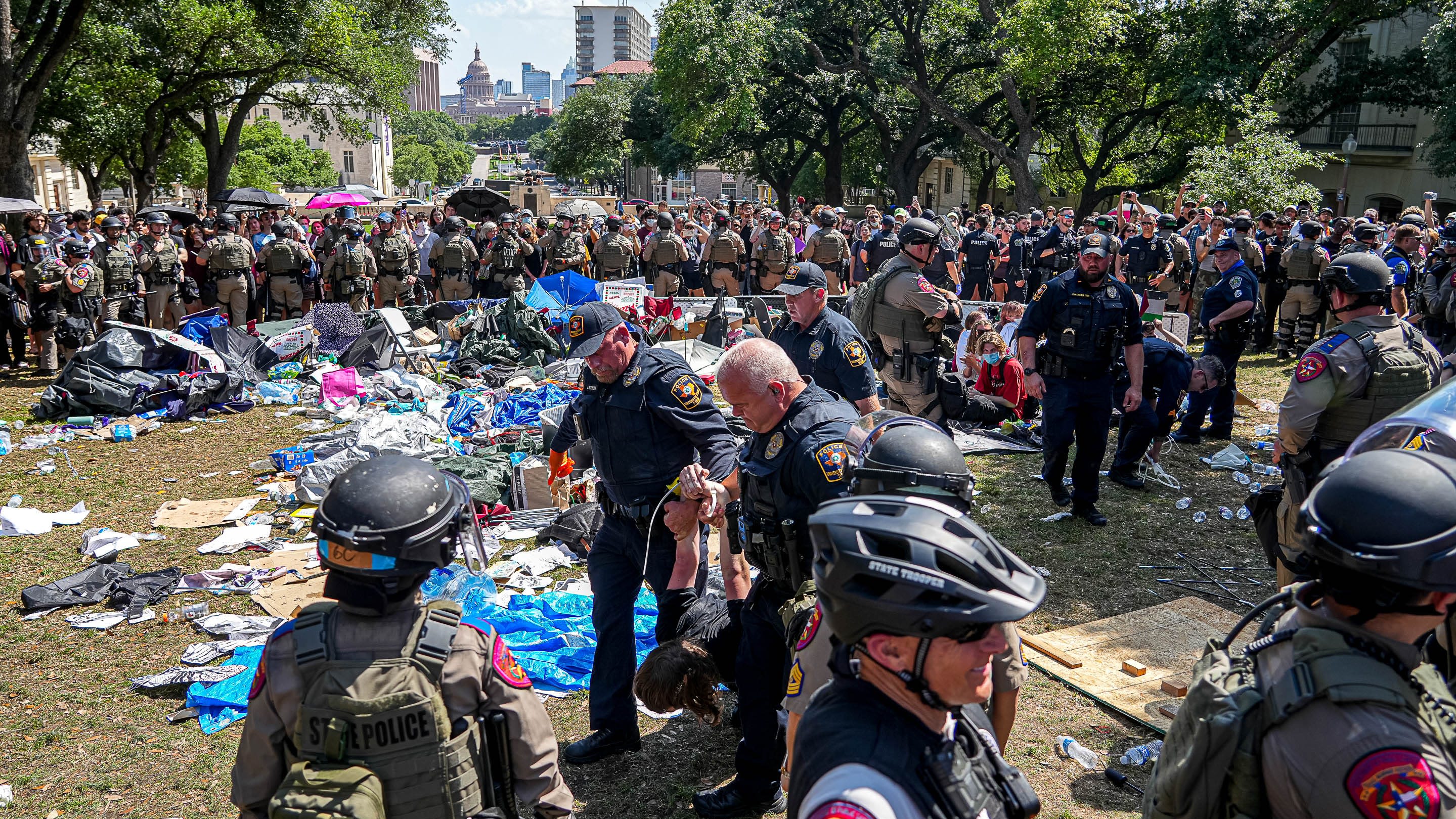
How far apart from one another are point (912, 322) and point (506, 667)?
562 centimetres

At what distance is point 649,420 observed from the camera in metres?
4.66

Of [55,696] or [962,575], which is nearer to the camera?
[962,575]

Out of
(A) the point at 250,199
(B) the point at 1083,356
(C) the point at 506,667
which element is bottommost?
(C) the point at 506,667

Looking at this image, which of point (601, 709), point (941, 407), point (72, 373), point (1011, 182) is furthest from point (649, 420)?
point (1011, 182)

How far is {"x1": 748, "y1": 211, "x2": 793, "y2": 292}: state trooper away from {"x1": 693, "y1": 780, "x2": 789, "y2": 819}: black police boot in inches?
504

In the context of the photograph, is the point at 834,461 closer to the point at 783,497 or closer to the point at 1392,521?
the point at 783,497

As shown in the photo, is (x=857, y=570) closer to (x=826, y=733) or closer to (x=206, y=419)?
(x=826, y=733)

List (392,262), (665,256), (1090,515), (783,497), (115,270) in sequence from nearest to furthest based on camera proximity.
A: (783,497) < (1090,515) < (115,270) < (392,262) < (665,256)

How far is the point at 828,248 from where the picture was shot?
16781 millimetres

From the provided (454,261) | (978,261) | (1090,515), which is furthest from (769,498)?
(978,261)

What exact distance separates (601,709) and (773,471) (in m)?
1.67

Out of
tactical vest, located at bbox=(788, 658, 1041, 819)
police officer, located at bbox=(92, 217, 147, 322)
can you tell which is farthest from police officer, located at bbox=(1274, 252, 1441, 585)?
police officer, located at bbox=(92, 217, 147, 322)

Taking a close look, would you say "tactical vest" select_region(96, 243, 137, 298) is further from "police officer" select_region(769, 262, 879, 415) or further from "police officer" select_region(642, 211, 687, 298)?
"police officer" select_region(769, 262, 879, 415)

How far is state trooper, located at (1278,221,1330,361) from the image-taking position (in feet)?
42.0
